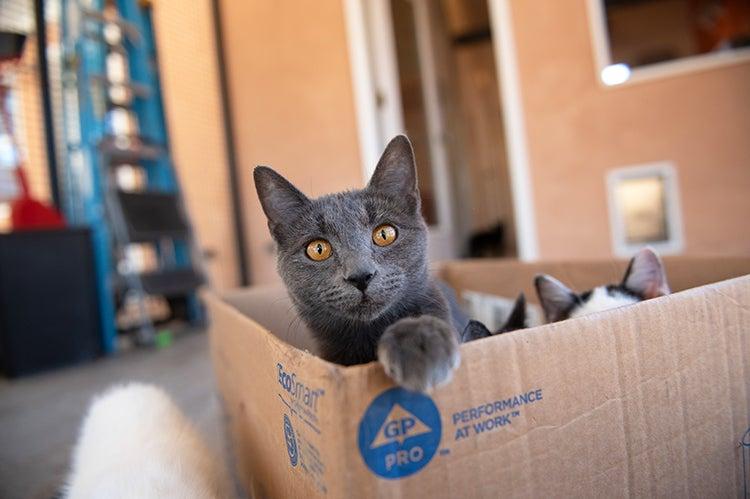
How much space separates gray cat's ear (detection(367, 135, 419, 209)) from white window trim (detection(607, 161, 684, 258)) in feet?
6.24

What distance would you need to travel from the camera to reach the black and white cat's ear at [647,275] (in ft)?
3.05

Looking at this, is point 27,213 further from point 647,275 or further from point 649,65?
point 649,65

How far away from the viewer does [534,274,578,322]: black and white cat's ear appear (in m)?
1.01

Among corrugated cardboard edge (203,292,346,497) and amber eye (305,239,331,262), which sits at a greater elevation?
amber eye (305,239,331,262)

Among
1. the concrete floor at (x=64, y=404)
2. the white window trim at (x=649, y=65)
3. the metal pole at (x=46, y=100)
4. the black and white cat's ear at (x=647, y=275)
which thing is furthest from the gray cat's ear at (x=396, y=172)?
the metal pole at (x=46, y=100)

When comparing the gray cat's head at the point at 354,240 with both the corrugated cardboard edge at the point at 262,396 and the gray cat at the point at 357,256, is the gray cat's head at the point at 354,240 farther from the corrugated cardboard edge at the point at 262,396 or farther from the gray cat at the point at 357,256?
the corrugated cardboard edge at the point at 262,396

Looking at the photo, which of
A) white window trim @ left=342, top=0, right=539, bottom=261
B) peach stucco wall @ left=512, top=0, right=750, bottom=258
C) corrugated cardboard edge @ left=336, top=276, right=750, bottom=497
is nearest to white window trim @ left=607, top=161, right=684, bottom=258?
peach stucco wall @ left=512, top=0, right=750, bottom=258

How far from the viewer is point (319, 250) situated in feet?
2.36

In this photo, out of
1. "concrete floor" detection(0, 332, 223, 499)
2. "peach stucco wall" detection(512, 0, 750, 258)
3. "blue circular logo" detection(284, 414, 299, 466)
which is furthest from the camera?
"peach stucco wall" detection(512, 0, 750, 258)

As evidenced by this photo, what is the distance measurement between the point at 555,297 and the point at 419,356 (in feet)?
2.23

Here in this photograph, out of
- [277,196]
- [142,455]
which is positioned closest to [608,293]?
[277,196]

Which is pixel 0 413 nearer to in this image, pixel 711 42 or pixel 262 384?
pixel 262 384

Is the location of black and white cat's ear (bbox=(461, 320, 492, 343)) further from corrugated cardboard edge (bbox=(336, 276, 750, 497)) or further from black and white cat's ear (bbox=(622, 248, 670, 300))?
black and white cat's ear (bbox=(622, 248, 670, 300))

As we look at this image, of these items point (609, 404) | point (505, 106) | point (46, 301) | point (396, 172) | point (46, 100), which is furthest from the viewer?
point (505, 106)
